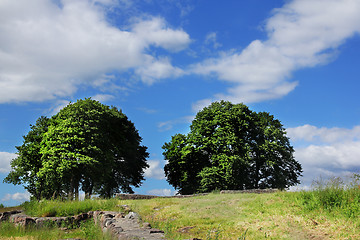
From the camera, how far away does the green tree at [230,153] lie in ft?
110

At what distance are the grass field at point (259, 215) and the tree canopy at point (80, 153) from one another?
11.7 meters

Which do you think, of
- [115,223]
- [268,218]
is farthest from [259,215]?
[115,223]

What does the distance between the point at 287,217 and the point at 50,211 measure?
11717 millimetres

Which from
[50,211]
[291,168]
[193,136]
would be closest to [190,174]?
[193,136]

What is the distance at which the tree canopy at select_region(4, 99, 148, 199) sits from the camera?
29.3 m

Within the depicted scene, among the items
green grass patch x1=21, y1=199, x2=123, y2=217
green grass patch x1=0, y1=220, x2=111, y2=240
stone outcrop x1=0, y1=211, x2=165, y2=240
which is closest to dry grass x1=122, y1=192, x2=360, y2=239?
stone outcrop x1=0, y1=211, x2=165, y2=240

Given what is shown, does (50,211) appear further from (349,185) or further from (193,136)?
(193,136)

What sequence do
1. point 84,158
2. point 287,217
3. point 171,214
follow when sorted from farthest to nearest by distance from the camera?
1. point 84,158
2. point 171,214
3. point 287,217

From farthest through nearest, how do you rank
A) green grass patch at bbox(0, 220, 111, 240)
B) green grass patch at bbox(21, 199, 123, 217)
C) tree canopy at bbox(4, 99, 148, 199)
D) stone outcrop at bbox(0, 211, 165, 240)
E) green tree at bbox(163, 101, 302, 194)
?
green tree at bbox(163, 101, 302, 194) < tree canopy at bbox(4, 99, 148, 199) < green grass patch at bbox(21, 199, 123, 217) < green grass patch at bbox(0, 220, 111, 240) < stone outcrop at bbox(0, 211, 165, 240)

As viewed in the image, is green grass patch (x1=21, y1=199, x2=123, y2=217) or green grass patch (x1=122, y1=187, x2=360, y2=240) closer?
green grass patch (x1=122, y1=187, x2=360, y2=240)

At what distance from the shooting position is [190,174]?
1430 inches

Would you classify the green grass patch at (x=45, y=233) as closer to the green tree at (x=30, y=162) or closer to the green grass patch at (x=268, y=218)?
the green grass patch at (x=268, y=218)

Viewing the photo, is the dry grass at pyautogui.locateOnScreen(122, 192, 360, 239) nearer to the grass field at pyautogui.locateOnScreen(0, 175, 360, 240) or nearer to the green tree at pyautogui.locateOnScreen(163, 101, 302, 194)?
the grass field at pyautogui.locateOnScreen(0, 175, 360, 240)

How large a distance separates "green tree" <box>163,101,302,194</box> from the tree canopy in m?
5.62
